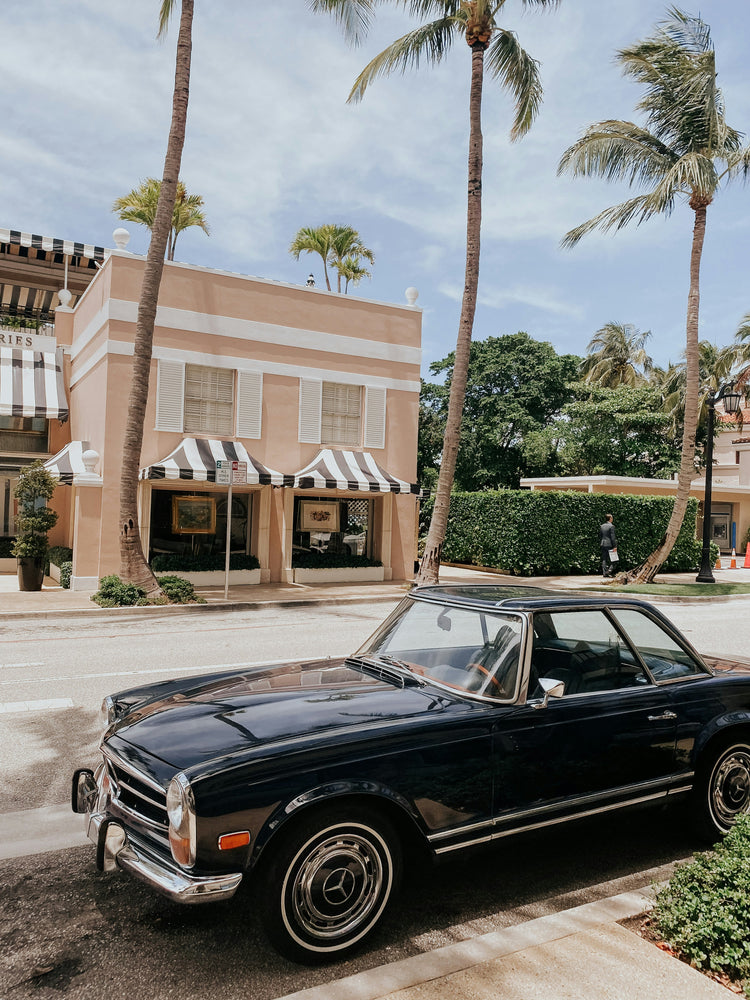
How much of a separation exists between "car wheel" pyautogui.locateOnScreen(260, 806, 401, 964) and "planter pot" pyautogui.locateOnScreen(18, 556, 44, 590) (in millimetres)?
15051

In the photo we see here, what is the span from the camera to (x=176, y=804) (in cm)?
293

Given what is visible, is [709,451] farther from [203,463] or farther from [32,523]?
[32,523]

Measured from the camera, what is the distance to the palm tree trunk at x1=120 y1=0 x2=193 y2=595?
1493cm

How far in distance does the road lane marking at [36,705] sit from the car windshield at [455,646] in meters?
3.88

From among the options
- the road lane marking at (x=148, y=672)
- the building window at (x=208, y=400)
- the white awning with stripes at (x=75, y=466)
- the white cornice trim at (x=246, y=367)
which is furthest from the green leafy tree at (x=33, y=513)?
the road lane marking at (x=148, y=672)

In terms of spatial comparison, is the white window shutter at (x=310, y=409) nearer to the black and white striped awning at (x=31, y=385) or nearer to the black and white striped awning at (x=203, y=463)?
the black and white striped awning at (x=203, y=463)

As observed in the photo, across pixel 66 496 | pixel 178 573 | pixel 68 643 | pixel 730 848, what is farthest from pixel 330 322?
pixel 730 848

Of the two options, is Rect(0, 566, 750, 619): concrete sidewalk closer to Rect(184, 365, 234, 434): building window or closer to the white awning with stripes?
the white awning with stripes

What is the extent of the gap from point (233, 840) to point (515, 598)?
6.74ft

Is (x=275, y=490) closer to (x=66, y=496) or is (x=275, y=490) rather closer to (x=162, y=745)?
(x=66, y=496)

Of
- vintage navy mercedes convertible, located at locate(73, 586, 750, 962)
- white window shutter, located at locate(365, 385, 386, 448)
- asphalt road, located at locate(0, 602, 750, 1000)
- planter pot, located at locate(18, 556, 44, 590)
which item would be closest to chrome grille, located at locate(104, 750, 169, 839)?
→ vintage navy mercedes convertible, located at locate(73, 586, 750, 962)

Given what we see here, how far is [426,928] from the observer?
11.1 feet

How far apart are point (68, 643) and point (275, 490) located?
9.09 meters

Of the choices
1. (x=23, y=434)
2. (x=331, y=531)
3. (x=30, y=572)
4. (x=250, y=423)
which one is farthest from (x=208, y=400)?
(x=23, y=434)
